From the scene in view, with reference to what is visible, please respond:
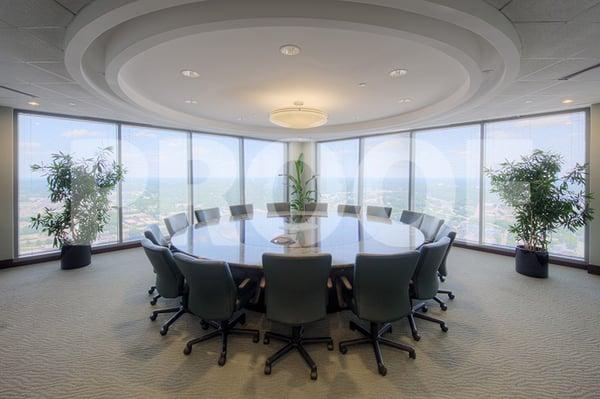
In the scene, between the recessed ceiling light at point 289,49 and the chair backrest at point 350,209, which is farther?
the chair backrest at point 350,209

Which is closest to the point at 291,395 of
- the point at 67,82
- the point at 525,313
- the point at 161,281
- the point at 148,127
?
the point at 161,281

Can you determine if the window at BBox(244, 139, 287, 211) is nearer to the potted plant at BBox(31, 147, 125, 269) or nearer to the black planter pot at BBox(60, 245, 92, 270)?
the potted plant at BBox(31, 147, 125, 269)

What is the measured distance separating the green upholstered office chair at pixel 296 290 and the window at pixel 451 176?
200 inches

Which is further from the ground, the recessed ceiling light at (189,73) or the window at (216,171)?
the recessed ceiling light at (189,73)

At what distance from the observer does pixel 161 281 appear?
273 cm

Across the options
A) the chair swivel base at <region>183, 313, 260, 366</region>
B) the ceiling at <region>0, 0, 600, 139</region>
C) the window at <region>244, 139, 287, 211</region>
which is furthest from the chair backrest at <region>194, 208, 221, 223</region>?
the chair swivel base at <region>183, 313, 260, 366</region>

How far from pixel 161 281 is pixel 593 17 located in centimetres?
425

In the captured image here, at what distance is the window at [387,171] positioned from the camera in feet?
22.3

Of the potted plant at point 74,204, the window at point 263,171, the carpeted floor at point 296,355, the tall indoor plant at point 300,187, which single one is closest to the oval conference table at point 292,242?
the carpeted floor at point 296,355

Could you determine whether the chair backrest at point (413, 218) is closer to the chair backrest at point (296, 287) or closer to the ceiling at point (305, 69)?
the ceiling at point (305, 69)

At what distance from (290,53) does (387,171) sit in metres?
5.30

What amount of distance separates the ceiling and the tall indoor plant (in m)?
2.72

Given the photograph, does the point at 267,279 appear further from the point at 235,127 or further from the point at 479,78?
the point at 235,127

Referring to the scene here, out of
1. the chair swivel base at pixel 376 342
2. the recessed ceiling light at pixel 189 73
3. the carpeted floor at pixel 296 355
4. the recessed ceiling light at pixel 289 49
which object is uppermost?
the recessed ceiling light at pixel 189 73
